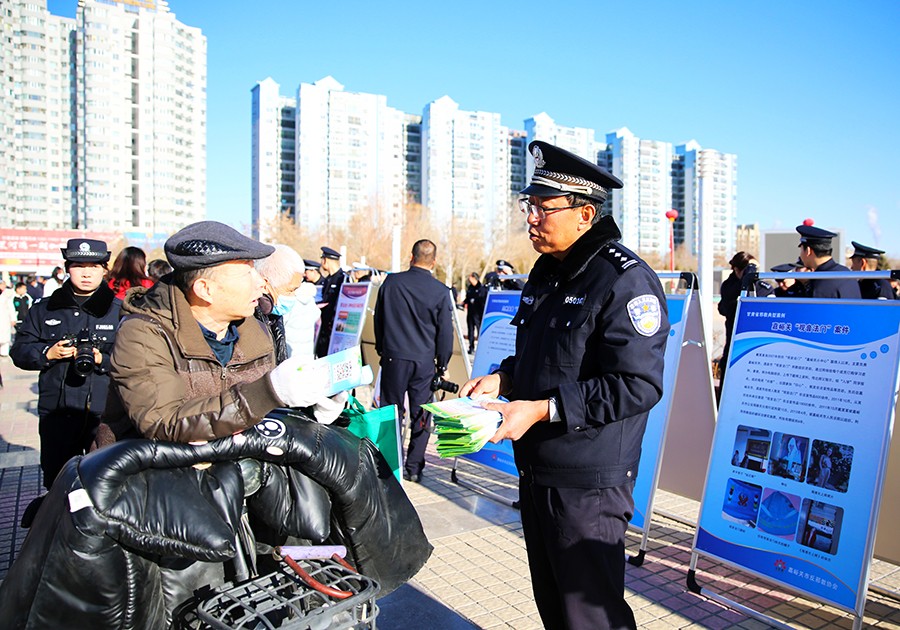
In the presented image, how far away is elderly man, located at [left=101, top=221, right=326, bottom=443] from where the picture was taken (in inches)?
74.2

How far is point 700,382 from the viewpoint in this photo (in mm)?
4637

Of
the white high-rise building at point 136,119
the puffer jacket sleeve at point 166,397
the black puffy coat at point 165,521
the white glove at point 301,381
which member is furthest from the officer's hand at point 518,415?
the white high-rise building at point 136,119

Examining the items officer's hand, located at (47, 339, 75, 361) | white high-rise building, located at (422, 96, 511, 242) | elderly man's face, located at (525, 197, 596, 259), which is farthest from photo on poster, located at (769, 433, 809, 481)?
white high-rise building, located at (422, 96, 511, 242)

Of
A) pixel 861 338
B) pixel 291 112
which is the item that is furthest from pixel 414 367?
pixel 291 112

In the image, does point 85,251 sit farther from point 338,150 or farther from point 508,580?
point 338,150

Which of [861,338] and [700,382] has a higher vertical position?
[861,338]

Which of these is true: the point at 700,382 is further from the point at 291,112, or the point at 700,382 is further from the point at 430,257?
the point at 291,112

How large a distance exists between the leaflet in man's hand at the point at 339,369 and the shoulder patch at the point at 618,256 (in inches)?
37.3

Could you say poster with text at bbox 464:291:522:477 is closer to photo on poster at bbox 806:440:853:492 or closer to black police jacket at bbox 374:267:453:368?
black police jacket at bbox 374:267:453:368

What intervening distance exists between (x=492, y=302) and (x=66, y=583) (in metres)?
4.56

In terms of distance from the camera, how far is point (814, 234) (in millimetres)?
5879

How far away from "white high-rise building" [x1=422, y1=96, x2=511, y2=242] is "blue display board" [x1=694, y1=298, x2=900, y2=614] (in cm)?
9239

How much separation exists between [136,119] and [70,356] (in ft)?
304

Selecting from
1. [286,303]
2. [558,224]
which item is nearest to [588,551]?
[558,224]
